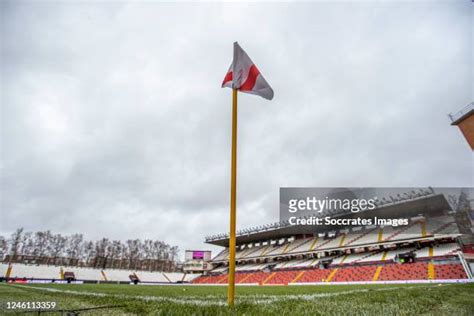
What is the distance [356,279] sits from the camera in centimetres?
3172

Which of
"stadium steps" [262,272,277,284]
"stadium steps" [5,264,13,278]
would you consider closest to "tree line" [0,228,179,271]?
"stadium steps" [5,264,13,278]

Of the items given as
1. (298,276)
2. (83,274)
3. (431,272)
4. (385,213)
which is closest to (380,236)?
(385,213)

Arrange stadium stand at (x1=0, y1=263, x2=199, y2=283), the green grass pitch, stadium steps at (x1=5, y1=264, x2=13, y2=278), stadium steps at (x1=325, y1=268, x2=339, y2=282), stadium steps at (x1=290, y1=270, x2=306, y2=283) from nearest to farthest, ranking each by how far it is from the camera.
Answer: the green grass pitch
stadium steps at (x1=325, y1=268, x2=339, y2=282)
stadium steps at (x1=290, y1=270, x2=306, y2=283)
stadium steps at (x1=5, y1=264, x2=13, y2=278)
stadium stand at (x1=0, y1=263, x2=199, y2=283)

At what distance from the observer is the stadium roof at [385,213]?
113ft

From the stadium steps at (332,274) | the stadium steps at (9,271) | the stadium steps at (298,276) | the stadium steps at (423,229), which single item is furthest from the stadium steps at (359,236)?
the stadium steps at (9,271)

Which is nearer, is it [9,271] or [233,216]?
[233,216]

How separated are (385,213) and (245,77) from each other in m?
39.3

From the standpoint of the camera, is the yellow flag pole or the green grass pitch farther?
the yellow flag pole

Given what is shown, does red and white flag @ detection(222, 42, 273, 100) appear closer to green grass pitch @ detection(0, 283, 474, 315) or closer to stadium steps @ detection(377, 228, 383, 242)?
green grass pitch @ detection(0, 283, 474, 315)

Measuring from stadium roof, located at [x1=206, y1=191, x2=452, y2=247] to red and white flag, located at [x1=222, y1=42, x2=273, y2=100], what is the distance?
34.3m

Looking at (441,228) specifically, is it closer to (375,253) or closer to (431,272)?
(431,272)

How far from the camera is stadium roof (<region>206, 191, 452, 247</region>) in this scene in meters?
34.5

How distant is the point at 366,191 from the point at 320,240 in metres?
11.0

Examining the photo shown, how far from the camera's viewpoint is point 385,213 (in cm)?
3906
